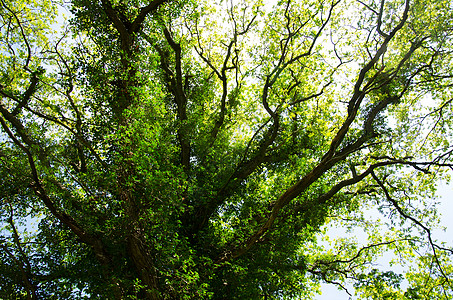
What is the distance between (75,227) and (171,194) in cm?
235

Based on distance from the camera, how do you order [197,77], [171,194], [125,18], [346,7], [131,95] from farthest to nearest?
[197,77]
[346,7]
[125,18]
[131,95]
[171,194]

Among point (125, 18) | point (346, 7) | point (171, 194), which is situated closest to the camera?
point (171, 194)

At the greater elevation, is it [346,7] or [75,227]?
[346,7]

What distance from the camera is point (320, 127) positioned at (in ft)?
36.7

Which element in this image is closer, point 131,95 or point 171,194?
point 171,194

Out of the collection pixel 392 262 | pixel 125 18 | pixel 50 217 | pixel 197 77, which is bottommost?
pixel 50 217

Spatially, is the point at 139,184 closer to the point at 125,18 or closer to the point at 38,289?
the point at 38,289

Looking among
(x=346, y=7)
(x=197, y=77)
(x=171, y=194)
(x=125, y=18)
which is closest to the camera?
(x=171, y=194)

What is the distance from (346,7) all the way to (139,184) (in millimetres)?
8953

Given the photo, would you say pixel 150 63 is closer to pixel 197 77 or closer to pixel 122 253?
pixel 197 77

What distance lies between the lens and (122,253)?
7750mm

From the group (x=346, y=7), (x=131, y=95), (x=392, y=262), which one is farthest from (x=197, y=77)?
(x=392, y=262)

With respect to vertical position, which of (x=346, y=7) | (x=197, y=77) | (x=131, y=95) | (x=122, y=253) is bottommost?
(x=122, y=253)

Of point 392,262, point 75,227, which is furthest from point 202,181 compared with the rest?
point 392,262
